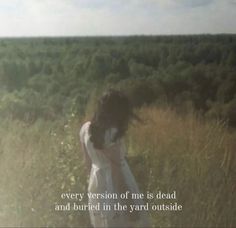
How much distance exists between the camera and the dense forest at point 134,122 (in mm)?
1024

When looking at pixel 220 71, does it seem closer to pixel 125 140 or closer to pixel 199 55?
pixel 199 55

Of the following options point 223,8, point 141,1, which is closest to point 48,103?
point 141,1

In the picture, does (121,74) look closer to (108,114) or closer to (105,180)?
(108,114)

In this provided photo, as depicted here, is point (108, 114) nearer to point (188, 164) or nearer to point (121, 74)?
point (121, 74)

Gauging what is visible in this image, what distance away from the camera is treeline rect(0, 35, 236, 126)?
1.02m

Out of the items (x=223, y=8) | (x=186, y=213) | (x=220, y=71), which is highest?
(x=223, y=8)

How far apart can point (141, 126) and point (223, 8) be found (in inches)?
10.9

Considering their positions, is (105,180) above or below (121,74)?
below

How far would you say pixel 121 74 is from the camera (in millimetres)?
1021

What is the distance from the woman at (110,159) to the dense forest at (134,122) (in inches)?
0.6

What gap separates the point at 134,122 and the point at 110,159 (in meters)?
0.09

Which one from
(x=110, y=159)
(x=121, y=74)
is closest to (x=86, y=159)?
(x=110, y=159)

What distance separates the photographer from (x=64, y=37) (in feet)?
3.36

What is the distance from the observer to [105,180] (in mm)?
1027
